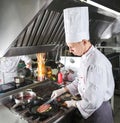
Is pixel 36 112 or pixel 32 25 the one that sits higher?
pixel 32 25

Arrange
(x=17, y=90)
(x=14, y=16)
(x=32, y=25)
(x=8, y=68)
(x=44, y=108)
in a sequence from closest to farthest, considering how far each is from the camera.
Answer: (x=14, y=16)
(x=32, y=25)
(x=44, y=108)
(x=17, y=90)
(x=8, y=68)

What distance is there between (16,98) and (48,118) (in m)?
0.46

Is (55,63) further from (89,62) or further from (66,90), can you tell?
(89,62)

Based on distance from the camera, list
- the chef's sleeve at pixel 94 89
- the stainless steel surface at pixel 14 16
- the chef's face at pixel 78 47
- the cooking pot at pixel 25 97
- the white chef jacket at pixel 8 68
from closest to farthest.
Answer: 1. the stainless steel surface at pixel 14 16
2. the chef's sleeve at pixel 94 89
3. the chef's face at pixel 78 47
4. the cooking pot at pixel 25 97
5. the white chef jacket at pixel 8 68

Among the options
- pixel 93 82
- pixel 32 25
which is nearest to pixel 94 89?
pixel 93 82

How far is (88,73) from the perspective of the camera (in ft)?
4.33

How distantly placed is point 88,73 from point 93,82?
9 cm

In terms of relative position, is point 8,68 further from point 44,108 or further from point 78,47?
point 78,47

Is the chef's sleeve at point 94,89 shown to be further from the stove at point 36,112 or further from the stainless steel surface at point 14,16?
the stainless steel surface at point 14,16

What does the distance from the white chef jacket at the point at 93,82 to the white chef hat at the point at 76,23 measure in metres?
0.15

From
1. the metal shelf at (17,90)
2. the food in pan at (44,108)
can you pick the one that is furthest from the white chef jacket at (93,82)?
the metal shelf at (17,90)

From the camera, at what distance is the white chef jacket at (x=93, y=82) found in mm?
1271

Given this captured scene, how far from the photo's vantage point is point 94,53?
138 centimetres

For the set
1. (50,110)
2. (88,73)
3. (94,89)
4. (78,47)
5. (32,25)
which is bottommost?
(50,110)
